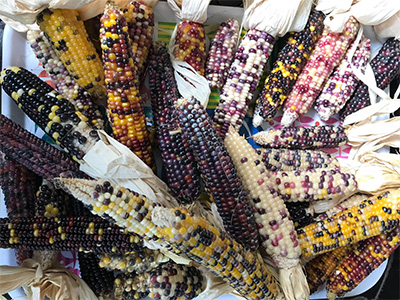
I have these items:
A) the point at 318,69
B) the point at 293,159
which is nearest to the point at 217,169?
the point at 293,159

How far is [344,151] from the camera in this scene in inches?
65.5

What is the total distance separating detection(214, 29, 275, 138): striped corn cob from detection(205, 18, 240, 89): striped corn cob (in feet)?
0.14

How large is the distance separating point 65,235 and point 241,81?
92 cm

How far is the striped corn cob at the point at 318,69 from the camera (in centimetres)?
156

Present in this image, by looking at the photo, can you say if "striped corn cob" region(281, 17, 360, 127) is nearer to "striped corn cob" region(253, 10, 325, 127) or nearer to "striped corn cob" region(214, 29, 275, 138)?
"striped corn cob" region(253, 10, 325, 127)

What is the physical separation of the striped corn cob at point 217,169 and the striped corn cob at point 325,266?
45cm

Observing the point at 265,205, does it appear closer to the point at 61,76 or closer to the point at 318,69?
the point at 318,69

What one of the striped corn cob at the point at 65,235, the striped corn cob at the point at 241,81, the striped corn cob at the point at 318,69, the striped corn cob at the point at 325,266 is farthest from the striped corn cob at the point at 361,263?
the striped corn cob at the point at 65,235

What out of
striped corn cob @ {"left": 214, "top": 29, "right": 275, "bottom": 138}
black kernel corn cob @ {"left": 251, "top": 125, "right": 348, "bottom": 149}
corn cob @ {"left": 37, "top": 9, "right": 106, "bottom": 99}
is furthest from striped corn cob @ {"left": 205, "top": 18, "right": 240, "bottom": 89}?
corn cob @ {"left": 37, "top": 9, "right": 106, "bottom": 99}

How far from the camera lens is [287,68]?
1532 millimetres

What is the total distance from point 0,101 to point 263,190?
3.77 ft

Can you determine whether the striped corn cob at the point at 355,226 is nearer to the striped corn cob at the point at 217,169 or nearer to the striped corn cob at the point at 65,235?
the striped corn cob at the point at 217,169

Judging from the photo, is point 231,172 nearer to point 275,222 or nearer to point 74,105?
point 275,222

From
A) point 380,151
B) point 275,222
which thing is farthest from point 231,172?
point 380,151
